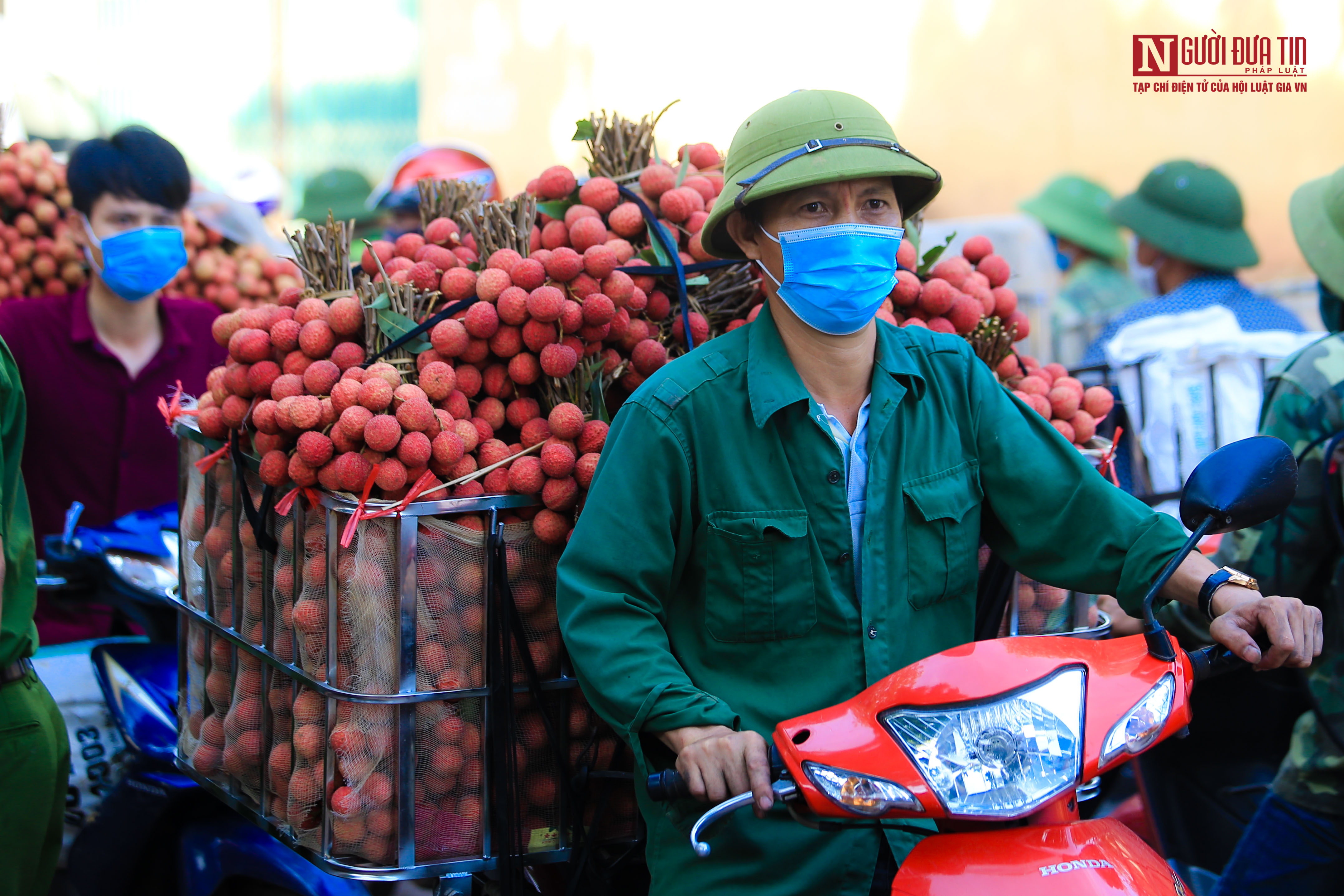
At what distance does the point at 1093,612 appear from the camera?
2.54 metres

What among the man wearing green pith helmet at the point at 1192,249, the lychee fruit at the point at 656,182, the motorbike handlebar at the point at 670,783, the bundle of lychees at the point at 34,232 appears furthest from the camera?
the man wearing green pith helmet at the point at 1192,249

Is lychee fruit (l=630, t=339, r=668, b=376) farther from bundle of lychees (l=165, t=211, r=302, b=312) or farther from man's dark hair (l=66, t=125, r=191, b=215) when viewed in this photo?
bundle of lychees (l=165, t=211, r=302, b=312)

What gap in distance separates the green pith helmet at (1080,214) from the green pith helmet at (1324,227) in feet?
11.9

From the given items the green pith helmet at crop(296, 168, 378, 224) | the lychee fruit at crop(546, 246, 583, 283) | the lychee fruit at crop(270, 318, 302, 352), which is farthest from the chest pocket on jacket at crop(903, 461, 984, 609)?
the green pith helmet at crop(296, 168, 378, 224)

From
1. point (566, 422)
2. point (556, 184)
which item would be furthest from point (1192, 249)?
point (566, 422)

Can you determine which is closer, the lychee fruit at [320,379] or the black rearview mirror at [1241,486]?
the black rearview mirror at [1241,486]

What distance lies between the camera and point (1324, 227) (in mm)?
2812

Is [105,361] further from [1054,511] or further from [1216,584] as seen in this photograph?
[1216,584]

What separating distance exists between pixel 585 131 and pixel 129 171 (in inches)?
71.0

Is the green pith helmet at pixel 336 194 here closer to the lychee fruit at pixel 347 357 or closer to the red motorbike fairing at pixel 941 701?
the lychee fruit at pixel 347 357

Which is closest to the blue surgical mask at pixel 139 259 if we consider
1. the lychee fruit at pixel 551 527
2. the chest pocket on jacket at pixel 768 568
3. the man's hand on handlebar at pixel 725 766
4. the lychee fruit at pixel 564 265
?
the lychee fruit at pixel 564 265

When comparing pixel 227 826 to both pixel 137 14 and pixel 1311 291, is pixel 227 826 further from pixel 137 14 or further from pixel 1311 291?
pixel 137 14

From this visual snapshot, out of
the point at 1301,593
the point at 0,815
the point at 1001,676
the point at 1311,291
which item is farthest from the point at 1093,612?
the point at 1311,291

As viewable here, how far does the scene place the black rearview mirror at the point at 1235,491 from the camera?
1.65 metres
